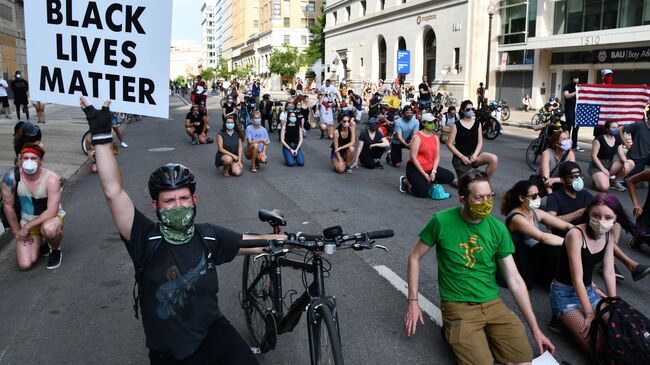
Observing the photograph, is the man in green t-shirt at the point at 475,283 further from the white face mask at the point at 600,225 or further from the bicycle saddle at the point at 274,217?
the bicycle saddle at the point at 274,217

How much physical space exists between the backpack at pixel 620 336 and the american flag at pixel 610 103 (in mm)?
8746

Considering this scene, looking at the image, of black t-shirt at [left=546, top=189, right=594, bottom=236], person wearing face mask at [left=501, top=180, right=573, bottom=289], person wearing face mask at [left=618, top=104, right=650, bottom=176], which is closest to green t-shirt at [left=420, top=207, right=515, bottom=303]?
person wearing face mask at [left=501, top=180, right=573, bottom=289]

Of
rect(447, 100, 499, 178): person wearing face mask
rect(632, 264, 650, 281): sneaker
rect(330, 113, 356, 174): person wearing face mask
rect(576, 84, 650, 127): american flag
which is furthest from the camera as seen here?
rect(330, 113, 356, 174): person wearing face mask

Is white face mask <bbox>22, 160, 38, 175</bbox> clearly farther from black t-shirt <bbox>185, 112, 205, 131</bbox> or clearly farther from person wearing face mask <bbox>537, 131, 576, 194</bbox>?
black t-shirt <bbox>185, 112, 205, 131</bbox>

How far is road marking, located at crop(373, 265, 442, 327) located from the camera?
500 centimetres

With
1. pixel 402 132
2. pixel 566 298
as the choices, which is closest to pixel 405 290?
pixel 566 298

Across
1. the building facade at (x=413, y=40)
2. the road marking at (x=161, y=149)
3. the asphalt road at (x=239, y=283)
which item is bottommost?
the asphalt road at (x=239, y=283)

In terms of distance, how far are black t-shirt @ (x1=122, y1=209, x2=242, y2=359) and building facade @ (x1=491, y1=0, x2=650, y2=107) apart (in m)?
29.8

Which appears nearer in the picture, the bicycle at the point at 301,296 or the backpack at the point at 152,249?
the backpack at the point at 152,249

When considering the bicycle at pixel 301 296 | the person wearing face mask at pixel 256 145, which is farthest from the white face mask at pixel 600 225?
the person wearing face mask at pixel 256 145

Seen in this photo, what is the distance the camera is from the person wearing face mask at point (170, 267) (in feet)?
9.48

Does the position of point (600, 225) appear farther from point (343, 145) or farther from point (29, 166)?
point (343, 145)

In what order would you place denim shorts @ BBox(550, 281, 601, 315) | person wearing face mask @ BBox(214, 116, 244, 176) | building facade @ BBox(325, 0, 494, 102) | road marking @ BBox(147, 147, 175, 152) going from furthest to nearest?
building facade @ BBox(325, 0, 494, 102), road marking @ BBox(147, 147, 175, 152), person wearing face mask @ BBox(214, 116, 244, 176), denim shorts @ BBox(550, 281, 601, 315)

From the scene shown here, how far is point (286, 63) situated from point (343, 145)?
77589mm
